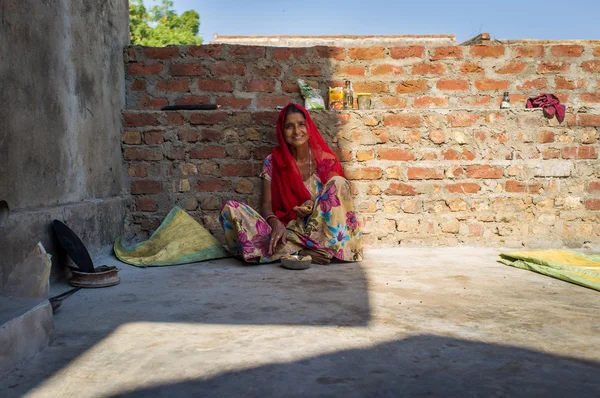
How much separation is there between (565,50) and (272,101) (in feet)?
8.31

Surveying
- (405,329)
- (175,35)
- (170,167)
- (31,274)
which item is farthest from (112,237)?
(175,35)

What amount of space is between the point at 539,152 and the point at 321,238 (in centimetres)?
188

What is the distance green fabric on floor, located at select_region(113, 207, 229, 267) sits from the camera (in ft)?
11.9

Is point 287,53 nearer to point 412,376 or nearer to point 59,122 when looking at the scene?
point 59,122

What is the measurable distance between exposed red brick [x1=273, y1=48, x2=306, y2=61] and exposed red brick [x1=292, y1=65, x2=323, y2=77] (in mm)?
95

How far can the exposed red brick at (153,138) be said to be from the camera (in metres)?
4.20

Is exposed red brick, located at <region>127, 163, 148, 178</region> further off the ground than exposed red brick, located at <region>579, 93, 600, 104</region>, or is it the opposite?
exposed red brick, located at <region>579, 93, 600, 104</region>

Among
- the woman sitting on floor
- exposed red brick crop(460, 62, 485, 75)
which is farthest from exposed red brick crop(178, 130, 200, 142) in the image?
exposed red brick crop(460, 62, 485, 75)

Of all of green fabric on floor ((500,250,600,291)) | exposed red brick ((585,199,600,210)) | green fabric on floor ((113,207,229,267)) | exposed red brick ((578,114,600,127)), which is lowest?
green fabric on floor ((500,250,600,291))

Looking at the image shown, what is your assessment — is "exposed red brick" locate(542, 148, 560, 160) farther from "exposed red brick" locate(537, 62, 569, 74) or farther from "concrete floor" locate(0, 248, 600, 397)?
"concrete floor" locate(0, 248, 600, 397)

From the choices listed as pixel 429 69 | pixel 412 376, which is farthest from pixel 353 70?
pixel 412 376

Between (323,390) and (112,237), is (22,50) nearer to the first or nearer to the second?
(112,237)

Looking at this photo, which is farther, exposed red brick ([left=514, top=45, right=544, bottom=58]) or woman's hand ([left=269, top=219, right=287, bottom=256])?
exposed red brick ([left=514, top=45, right=544, bottom=58])

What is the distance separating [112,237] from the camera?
3.87m
